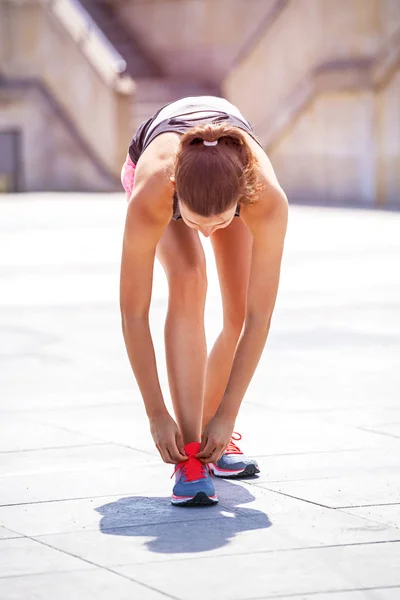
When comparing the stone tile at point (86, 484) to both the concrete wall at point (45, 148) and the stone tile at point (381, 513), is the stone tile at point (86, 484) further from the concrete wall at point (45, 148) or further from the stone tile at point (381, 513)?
the concrete wall at point (45, 148)

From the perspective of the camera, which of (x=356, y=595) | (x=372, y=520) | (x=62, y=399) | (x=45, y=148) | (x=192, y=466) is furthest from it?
(x=45, y=148)

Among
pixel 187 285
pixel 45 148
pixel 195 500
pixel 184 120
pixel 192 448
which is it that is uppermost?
pixel 184 120

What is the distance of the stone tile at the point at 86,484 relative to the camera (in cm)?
479

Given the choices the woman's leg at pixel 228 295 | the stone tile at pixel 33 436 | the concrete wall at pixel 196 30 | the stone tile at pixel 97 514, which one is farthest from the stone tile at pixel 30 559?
the concrete wall at pixel 196 30

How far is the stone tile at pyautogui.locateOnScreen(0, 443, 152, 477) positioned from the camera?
5.17 meters

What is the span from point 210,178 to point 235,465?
136 cm

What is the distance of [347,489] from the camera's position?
4805 millimetres

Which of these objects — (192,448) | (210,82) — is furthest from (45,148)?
(192,448)

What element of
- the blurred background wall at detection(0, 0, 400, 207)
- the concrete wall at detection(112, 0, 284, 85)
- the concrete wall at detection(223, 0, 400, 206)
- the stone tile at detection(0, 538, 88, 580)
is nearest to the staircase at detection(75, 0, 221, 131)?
the blurred background wall at detection(0, 0, 400, 207)

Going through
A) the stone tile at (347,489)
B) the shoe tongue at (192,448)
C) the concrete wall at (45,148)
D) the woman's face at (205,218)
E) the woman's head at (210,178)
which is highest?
the woman's head at (210,178)

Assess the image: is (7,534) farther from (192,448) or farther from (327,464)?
(327,464)

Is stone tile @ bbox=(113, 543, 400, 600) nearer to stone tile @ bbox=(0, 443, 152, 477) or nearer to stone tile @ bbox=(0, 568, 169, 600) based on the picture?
stone tile @ bbox=(0, 568, 169, 600)

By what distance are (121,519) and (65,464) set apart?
0.84 meters

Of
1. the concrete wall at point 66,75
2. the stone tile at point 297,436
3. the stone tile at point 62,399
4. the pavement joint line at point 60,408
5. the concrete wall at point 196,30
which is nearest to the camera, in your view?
the stone tile at point 297,436
